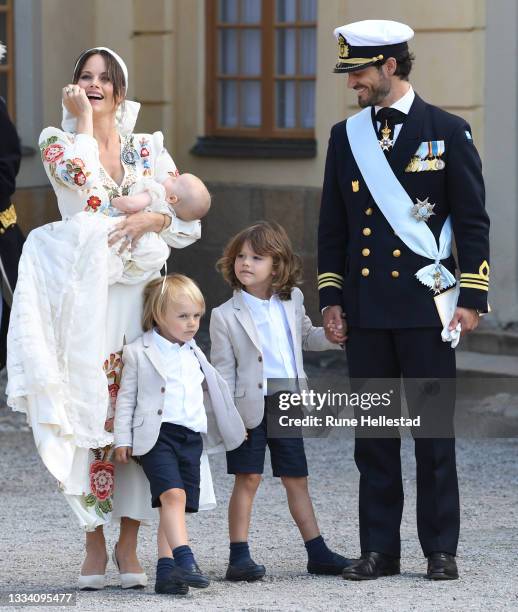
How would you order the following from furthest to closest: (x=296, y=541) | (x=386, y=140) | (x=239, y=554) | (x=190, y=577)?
1. (x=296, y=541)
2. (x=239, y=554)
3. (x=386, y=140)
4. (x=190, y=577)

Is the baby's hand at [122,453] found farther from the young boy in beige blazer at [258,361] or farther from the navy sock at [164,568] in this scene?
the young boy in beige blazer at [258,361]

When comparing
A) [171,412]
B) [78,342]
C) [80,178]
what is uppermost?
[80,178]

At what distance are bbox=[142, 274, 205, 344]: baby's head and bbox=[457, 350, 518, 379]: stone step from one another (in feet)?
13.8

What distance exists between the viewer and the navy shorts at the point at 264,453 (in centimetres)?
550

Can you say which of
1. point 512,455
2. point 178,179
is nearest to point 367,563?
point 178,179

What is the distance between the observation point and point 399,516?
18.1 ft

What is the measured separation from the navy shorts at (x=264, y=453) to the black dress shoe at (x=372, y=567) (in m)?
0.37

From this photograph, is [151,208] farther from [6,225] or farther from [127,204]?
[6,225]

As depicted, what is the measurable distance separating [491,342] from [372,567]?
4565mm

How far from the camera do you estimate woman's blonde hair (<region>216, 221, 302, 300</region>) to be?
5547 mm

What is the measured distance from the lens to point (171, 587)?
511 centimetres

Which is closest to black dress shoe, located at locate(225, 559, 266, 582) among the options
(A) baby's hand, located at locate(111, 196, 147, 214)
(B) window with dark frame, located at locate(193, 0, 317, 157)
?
(A) baby's hand, located at locate(111, 196, 147, 214)

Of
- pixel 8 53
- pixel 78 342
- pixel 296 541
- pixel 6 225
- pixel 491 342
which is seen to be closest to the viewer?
pixel 78 342

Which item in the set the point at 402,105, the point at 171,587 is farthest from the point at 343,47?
the point at 171,587
